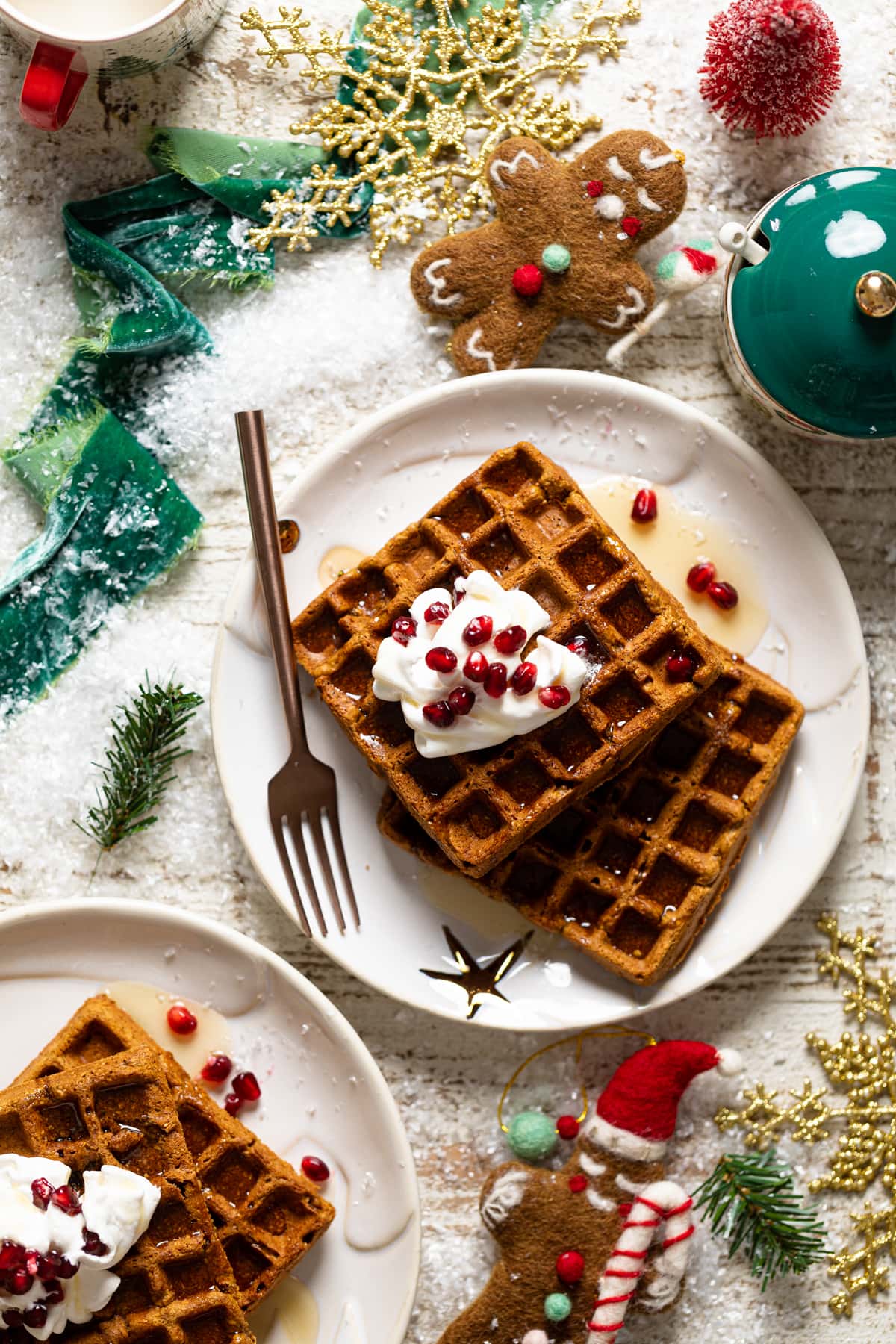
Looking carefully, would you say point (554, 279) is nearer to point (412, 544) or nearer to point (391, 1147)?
point (412, 544)

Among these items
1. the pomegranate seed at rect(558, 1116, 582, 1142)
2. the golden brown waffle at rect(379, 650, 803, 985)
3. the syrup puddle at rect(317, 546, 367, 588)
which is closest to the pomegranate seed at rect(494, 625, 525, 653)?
the golden brown waffle at rect(379, 650, 803, 985)

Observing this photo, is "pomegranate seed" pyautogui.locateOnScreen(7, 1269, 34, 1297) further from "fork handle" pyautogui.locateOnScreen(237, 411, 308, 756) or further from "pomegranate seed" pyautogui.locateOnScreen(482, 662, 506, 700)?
"pomegranate seed" pyautogui.locateOnScreen(482, 662, 506, 700)

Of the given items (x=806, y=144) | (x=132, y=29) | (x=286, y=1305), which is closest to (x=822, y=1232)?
(x=286, y=1305)

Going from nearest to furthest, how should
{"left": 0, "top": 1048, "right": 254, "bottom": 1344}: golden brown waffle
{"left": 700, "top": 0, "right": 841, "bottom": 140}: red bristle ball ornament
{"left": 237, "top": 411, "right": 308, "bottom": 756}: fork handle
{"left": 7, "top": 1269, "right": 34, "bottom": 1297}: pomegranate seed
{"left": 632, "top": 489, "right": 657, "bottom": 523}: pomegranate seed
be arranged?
1. {"left": 7, "top": 1269, "right": 34, "bottom": 1297}: pomegranate seed
2. {"left": 0, "top": 1048, "right": 254, "bottom": 1344}: golden brown waffle
3. {"left": 700, "top": 0, "right": 841, "bottom": 140}: red bristle ball ornament
4. {"left": 237, "top": 411, "right": 308, "bottom": 756}: fork handle
5. {"left": 632, "top": 489, "right": 657, "bottom": 523}: pomegranate seed

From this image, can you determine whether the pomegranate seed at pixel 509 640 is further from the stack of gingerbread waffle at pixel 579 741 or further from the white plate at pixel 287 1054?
the white plate at pixel 287 1054

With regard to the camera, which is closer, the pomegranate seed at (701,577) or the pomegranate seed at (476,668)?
the pomegranate seed at (476,668)

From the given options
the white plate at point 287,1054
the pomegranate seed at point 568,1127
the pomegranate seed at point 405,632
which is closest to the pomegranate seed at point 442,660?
the pomegranate seed at point 405,632

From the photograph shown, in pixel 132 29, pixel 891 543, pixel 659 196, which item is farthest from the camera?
pixel 891 543
